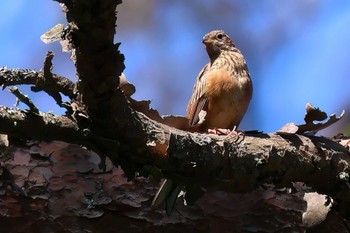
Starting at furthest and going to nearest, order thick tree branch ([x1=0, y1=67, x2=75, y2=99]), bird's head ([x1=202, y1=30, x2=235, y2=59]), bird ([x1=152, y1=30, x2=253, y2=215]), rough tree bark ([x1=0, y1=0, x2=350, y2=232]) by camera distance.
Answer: bird's head ([x1=202, y1=30, x2=235, y2=59]) < bird ([x1=152, y1=30, x2=253, y2=215]) < thick tree branch ([x1=0, y1=67, x2=75, y2=99]) < rough tree bark ([x1=0, y1=0, x2=350, y2=232])

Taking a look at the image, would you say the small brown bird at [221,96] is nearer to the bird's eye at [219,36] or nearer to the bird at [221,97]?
the bird at [221,97]

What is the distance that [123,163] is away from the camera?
71.8 inches

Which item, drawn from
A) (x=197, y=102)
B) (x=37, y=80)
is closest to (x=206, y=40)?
(x=197, y=102)

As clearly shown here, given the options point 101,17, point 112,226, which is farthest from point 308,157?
point 101,17

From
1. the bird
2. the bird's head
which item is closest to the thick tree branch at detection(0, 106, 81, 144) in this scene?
the bird

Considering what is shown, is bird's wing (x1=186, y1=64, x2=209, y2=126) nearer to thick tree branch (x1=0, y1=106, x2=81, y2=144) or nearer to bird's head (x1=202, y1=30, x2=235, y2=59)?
bird's head (x1=202, y1=30, x2=235, y2=59)

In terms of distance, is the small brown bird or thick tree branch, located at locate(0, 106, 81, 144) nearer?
thick tree branch, located at locate(0, 106, 81, 144)

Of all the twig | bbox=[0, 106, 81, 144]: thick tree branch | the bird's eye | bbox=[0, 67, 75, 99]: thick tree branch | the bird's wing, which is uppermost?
the bird's eye

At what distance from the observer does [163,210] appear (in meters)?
2.39

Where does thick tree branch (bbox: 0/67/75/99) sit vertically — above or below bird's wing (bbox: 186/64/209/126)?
below

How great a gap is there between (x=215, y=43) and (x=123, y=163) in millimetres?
2095

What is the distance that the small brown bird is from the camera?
3.14 meters

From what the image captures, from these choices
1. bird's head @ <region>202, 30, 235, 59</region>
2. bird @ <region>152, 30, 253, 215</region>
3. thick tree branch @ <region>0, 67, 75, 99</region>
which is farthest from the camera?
bird's head @ <region>202, 30, 235, 59</region>

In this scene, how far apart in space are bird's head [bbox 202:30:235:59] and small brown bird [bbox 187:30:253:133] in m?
0.26
